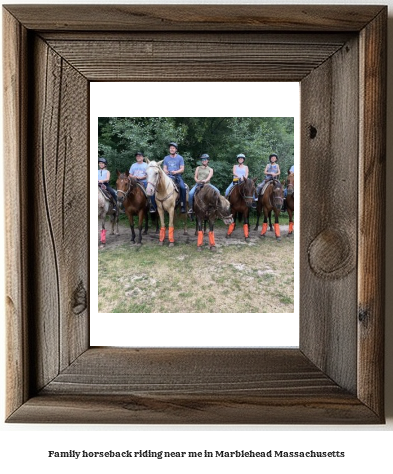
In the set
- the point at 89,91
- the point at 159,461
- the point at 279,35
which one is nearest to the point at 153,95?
the point at 89,91

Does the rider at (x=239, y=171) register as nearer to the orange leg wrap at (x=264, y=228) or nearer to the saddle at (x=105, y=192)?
the orange leg wrap at (x=264, y=228)

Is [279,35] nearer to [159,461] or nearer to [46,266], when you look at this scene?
[46,266]

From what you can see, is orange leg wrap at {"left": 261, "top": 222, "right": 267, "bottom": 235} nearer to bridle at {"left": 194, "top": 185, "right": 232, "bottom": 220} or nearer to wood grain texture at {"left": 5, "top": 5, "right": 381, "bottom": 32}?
bridle at {"left": 194, "top": 185, "right": 232, "bottom": 220}

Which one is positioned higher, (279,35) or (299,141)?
(279,35)

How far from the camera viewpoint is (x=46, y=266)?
723mm

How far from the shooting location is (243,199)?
0.74 meters

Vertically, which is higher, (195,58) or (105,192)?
(195,58)

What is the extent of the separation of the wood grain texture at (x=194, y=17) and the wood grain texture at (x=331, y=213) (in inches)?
1.8

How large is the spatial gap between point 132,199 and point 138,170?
0.04m

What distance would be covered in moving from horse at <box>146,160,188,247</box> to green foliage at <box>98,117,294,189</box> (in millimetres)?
19

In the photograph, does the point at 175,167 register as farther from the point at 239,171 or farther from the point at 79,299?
the point at 79,299

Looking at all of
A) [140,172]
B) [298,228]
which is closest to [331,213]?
[298,228]

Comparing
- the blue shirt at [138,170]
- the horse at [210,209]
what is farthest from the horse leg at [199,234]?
the blue shirt at [138,170]

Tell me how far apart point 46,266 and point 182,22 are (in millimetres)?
393
